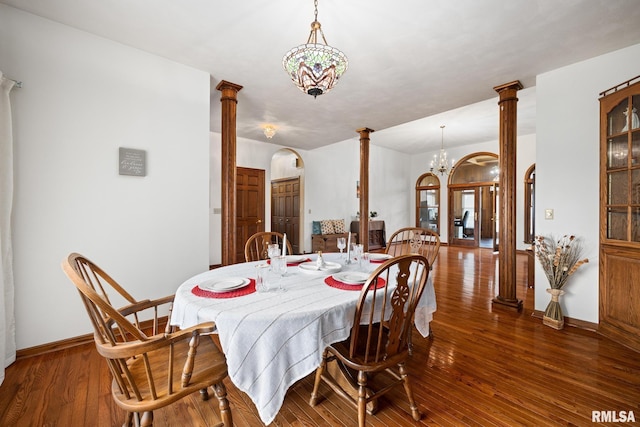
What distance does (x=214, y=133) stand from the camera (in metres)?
5.29

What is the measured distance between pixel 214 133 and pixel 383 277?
15.6 ft

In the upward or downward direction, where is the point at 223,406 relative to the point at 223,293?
downward

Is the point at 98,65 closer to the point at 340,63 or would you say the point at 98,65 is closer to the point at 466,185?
the point at 340,63

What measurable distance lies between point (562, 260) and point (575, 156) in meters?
1.07

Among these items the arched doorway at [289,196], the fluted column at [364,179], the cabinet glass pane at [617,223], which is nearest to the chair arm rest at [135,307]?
the cabinet glass pane at [617,223]

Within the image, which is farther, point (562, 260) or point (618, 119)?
point (562, 260)

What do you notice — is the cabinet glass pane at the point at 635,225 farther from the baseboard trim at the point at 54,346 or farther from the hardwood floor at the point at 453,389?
the baseboard trim at the point at 54,346

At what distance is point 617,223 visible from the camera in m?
2.47

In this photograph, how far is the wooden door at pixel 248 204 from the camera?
573 cm

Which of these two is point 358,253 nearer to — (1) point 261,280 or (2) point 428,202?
(1) point 261,280

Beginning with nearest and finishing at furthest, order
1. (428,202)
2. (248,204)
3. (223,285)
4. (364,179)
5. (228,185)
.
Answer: (223,285)
(228,185)
(364,179)
(248,204)
(428,202)

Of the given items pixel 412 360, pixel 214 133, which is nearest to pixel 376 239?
pixel 214 133

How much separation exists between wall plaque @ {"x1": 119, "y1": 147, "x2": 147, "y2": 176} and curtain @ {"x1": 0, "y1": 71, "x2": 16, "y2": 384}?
679 mm

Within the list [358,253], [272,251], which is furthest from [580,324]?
[272,251]
